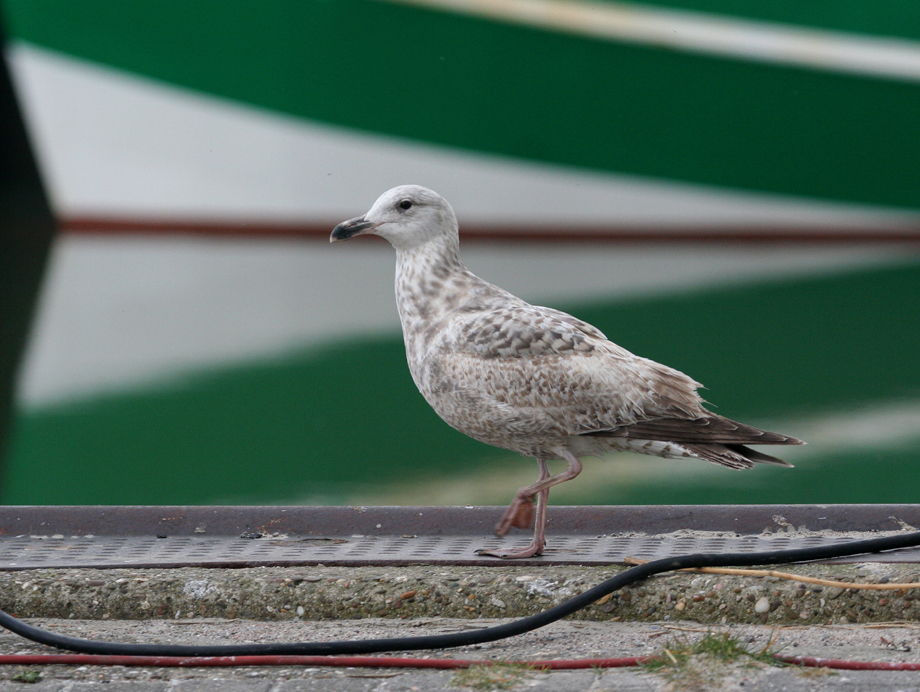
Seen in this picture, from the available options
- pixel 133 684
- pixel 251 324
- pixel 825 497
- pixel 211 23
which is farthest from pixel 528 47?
pixel 133 684

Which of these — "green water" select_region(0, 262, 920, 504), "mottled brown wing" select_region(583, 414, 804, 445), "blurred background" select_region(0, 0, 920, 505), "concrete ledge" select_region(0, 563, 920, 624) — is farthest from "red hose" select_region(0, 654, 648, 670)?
"blurred background" select_region(0, 0, 920, 505)

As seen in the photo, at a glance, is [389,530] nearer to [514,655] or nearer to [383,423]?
[514,655]

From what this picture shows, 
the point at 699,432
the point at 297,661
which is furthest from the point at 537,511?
the point at 297,661

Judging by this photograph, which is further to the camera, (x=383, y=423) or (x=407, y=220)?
(x=383, y=423)

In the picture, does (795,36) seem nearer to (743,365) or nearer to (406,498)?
(743,365)

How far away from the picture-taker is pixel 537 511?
260 centimetres

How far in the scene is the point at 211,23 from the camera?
11.6 meters

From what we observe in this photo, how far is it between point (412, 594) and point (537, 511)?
0.38 metres

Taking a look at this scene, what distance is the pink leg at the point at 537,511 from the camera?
2529mm

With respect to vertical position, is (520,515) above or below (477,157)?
below

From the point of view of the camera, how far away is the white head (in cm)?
270

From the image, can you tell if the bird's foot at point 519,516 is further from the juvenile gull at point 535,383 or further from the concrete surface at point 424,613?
the concrete surface at point 424,613

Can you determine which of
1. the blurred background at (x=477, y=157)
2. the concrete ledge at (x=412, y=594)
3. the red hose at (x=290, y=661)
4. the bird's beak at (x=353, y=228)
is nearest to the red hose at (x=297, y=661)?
the red hose at (x=290, y=661)

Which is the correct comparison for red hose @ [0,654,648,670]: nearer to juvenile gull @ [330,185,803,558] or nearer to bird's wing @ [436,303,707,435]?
juvenile gull @ [330,185,803,558]
